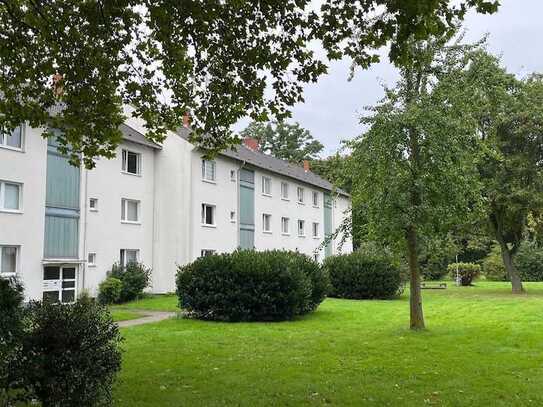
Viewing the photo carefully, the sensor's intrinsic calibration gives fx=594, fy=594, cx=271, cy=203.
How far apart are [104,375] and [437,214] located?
9.46m

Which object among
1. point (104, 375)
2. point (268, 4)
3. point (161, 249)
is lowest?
point (104, 375)

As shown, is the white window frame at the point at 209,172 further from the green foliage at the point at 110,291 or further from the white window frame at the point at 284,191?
the white window frame at the point at 284,191

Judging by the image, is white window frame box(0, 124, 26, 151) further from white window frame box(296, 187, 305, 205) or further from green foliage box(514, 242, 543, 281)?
green foliage box(514, 242, 543, 281)

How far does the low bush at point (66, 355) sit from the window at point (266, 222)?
106 ft

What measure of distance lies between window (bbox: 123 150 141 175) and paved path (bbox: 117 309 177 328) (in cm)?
878

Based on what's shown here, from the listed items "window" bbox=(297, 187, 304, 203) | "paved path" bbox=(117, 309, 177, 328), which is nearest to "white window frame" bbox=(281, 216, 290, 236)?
"window" bbox=(297, 187, 304, 203)

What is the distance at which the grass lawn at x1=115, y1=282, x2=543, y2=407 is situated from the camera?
8.04 metres

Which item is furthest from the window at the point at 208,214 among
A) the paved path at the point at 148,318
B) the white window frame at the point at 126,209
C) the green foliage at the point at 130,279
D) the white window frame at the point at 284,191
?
the paved path at the point at 148,318

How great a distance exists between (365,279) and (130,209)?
1218 cm

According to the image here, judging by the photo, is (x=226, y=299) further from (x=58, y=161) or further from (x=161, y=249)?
(x=161, y=249)

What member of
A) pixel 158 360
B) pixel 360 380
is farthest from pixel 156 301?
pixel 360 380

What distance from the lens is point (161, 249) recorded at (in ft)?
102

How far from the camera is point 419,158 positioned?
575 inches

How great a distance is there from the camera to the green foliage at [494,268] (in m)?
50.2
